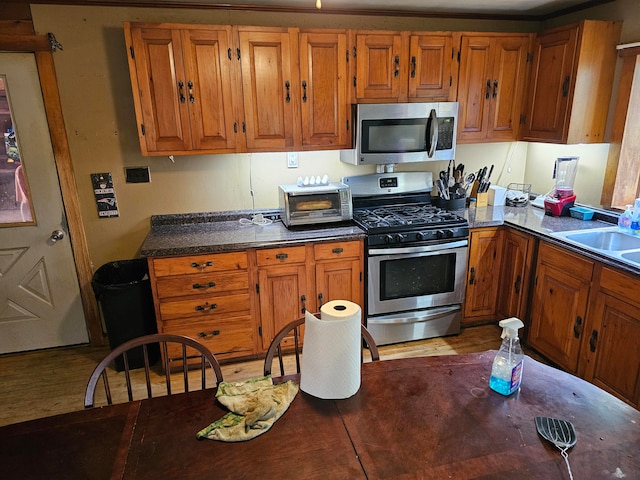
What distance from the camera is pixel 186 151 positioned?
2.72 m

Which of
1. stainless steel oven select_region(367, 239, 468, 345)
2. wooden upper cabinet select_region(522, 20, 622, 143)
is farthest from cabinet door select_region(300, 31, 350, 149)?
wooden upper cabinet select_region(522, 20, 622, 143)

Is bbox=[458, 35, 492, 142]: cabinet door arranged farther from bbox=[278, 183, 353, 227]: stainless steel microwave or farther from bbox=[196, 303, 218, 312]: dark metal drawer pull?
bbox=[196, 303, 218, 312]: dark metal drawer pull

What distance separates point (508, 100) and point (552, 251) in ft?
4.19

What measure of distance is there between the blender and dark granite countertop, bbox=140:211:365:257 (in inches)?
58.3

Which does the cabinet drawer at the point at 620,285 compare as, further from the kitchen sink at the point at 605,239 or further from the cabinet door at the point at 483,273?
the cabinet door at the point at 483,273

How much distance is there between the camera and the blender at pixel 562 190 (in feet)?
10.0

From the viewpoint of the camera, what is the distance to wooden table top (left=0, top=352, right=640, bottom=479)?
105 cm

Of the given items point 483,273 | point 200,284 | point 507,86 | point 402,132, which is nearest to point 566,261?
point 483,273

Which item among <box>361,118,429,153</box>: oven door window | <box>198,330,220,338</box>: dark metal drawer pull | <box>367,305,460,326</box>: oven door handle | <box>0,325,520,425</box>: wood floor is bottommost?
<box>0,325,520,425</box>: wood floor

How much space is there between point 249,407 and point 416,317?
1973mm

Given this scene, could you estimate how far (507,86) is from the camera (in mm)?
3156

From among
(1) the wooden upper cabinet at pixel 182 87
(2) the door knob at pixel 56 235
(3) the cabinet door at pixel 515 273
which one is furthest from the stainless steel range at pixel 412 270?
(2) the door knob at pixel 56 235

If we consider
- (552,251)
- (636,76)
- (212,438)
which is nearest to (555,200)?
(552,251)

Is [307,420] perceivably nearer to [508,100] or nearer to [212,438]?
[212,438]
